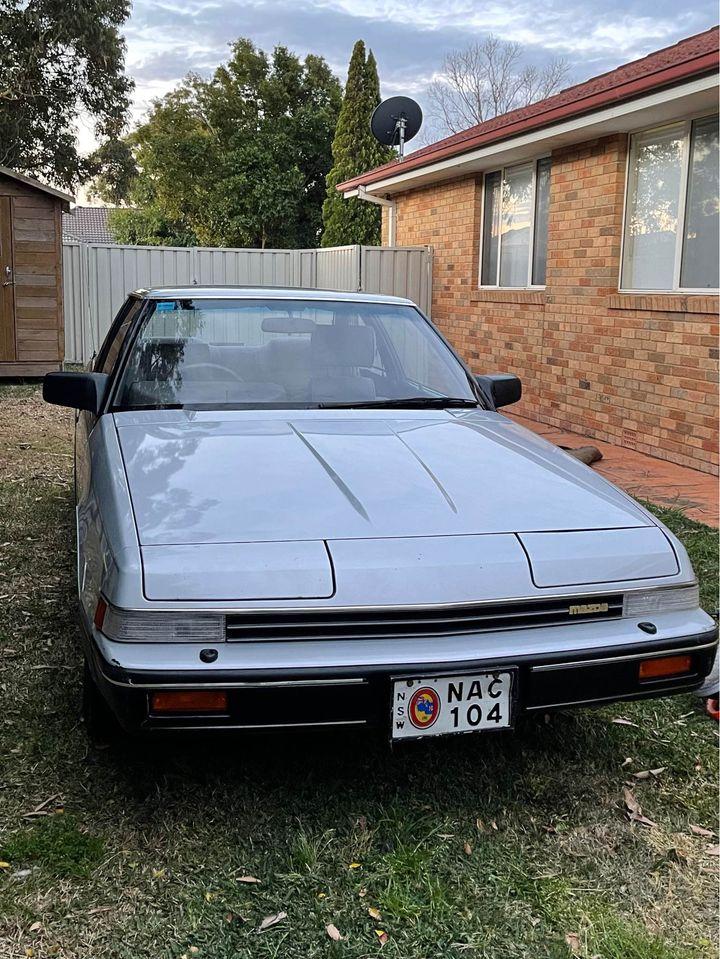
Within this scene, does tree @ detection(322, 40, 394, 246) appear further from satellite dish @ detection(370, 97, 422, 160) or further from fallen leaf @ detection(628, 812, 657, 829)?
fallen leaf @ detection(628, 812, 657, 829)

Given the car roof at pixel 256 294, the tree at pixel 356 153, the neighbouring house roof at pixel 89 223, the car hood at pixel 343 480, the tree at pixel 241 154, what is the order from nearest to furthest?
the car hood at pixel 343 480 → the car roof at pixel 256 294 → the tree at pixel 356 153 → the tree at pixel 241 154 → the neighbouring house roof at pixel 89 223

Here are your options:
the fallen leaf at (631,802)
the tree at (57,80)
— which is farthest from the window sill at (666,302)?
the tree at (57,80)

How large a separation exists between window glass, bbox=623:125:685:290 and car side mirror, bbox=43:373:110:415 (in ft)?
20.0

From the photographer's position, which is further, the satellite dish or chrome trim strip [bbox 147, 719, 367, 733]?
the satellite dish

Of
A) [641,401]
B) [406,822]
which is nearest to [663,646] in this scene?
[406,822]

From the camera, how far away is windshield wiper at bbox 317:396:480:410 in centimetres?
375

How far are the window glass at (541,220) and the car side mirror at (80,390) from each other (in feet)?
25.3

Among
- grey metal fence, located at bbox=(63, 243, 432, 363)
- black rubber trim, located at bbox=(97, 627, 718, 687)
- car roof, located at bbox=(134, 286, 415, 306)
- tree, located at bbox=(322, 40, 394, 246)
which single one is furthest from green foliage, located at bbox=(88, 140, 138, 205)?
black rubber trim, located at bbox=(97, 627, 718, 687)

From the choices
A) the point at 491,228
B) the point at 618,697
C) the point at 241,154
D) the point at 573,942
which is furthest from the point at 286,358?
the point at 241,154

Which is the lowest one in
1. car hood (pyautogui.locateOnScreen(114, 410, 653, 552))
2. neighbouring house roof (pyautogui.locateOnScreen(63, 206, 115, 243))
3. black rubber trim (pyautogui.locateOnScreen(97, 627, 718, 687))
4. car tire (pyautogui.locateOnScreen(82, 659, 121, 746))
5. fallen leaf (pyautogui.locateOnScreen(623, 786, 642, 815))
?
fallen leaf (pyautogui.locateOnScreen(623, 786, 642, 815))

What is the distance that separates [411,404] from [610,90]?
5422mm

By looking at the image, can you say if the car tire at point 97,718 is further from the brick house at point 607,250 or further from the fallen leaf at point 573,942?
the brick house at point 607,250

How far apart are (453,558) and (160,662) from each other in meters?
0.81

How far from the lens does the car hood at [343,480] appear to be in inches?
101
